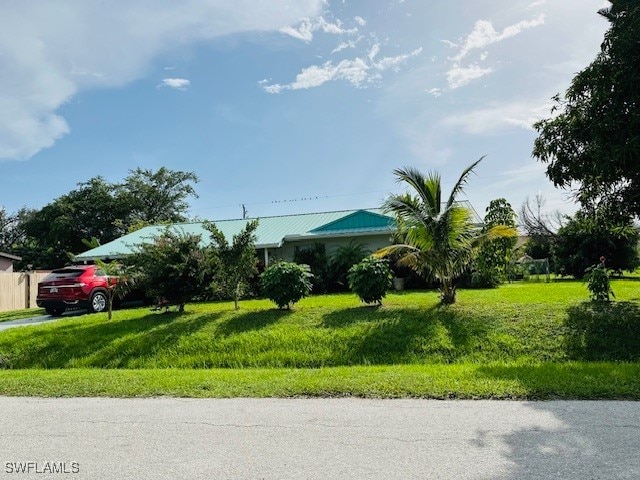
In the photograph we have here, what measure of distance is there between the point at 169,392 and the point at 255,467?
3109 millimetres

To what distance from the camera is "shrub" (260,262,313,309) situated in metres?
10.8

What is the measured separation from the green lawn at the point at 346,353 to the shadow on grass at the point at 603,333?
0.02 meters

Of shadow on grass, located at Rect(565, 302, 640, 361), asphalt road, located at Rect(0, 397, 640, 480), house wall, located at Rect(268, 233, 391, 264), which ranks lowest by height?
asphalt road, located at Rect(0, 397, 640, 480)

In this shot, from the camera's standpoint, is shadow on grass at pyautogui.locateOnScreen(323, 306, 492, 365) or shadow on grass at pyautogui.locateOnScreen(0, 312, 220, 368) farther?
shadow on grass at pyautogui.locateOnScreen(0, 312, 220, 368)

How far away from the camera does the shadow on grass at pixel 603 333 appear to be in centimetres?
789

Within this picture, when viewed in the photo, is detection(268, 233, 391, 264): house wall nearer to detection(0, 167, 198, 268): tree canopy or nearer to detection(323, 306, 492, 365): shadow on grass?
detection(323, 306, 492, 365): shadow on grass

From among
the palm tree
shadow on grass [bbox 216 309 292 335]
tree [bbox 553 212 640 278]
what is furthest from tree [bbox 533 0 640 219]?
tree [bbox 553 212 640 278]

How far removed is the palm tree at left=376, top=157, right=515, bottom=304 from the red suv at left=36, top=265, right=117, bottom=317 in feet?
33.1

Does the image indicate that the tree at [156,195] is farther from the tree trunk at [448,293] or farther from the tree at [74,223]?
the tree trunk at [448,293]

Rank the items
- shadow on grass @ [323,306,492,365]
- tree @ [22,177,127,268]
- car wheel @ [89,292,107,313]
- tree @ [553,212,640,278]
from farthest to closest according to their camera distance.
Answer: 1. tree @ [22,177,127,268]
2. tree @ [553,212,640,278]
3. car wheel @ [89,292,107,313]
4. shadow on grass @ [323,306,492,365]

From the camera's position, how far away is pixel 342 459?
372 centimetres

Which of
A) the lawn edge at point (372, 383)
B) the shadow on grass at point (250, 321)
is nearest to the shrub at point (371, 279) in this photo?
the shadow on grass at point (250, 321)

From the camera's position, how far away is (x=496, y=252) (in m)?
17.8

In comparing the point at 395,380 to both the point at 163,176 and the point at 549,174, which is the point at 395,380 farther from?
the point at 163,176
